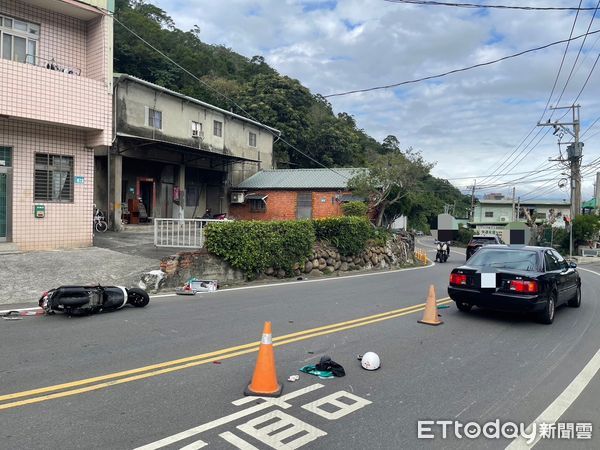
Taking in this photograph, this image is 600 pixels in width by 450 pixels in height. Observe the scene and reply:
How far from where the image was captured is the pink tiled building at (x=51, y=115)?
41.9 feet

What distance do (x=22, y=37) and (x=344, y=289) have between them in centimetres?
1174

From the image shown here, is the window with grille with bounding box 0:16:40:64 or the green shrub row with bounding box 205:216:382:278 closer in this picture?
the green shrub row with bounding box 205:216:382:278

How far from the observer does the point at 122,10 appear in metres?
46.6

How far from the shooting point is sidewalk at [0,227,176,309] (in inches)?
392

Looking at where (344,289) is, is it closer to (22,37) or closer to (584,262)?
(22,37)

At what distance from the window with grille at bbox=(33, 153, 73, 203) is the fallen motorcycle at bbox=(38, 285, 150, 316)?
6739mm

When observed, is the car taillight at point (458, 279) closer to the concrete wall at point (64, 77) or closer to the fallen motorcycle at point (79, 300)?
the fallen motorcycle at point (79, 300)

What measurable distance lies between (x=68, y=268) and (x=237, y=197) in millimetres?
21032

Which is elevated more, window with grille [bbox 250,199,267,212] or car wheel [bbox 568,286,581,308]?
window with grille [bbox 250,199,267,212]

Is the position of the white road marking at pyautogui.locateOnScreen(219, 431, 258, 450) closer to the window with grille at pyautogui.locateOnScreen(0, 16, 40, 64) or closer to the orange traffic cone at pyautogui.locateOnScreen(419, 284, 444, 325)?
the orange traffic cone at pyautogui.locateOnScreen(419, 284, 444, 325)

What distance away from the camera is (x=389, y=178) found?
24703 millimetres

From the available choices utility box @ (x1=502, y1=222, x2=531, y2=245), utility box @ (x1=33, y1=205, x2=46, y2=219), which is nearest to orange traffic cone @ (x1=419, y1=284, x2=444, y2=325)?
utility box @ (x1=33, y1=205, x2=46, y2=219)

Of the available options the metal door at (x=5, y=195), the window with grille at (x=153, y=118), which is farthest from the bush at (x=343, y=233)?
the window with grille at (x=153, y=118)

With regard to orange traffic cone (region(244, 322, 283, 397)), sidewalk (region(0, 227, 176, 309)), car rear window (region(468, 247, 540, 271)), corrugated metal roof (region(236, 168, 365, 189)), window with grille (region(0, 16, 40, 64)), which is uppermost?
window with grille (region(0, 16, 40, 64))
